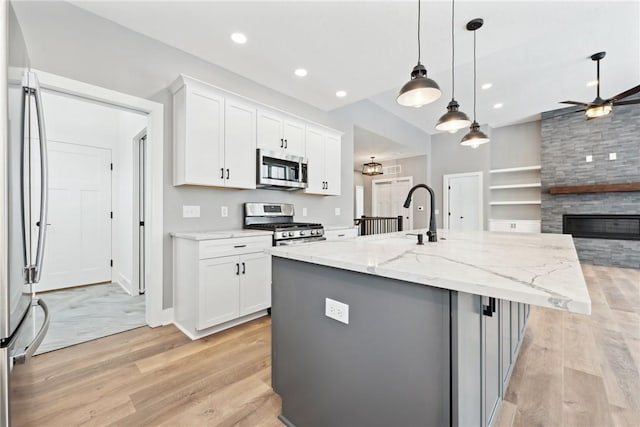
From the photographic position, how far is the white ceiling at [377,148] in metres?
5.46

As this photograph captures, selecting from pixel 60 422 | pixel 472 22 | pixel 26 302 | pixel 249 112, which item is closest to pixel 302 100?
pixel 249 112

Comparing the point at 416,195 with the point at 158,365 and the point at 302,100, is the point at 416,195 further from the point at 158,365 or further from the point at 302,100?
the point at 158,365

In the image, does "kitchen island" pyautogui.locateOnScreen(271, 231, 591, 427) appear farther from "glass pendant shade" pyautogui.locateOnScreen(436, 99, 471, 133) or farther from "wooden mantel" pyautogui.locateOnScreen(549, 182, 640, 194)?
"wooden mantel" pyautogui.locateOnScreen(549, 182, 640, 194)

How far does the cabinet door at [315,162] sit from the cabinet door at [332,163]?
0.09 metres

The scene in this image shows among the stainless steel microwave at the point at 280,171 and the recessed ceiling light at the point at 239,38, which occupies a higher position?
the recessed ceiling light at the point at 239,38

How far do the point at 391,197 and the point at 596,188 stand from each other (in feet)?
14.5

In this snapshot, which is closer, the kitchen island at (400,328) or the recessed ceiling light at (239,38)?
the kitchen island at (400,328)

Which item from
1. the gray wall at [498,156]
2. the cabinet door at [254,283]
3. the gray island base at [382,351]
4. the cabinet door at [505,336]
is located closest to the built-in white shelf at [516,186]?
the gray wall at [498,156]

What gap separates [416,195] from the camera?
284 inches

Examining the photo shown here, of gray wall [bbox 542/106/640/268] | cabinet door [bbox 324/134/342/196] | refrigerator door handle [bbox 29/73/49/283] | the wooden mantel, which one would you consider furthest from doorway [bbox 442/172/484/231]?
refrigerator door handle [bbox 29/73/49/283]

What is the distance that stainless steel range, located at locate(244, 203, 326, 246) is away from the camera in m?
2.86

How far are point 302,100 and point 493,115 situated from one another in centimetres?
427

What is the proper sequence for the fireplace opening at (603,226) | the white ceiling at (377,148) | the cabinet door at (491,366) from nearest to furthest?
the cabinet door at (491,366)
the fireplace opening at (603,226)
the white ceiling at (377,148)

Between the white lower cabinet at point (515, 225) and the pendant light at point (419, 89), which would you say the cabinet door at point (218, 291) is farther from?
the white lower cabinet at point (515, 225)
